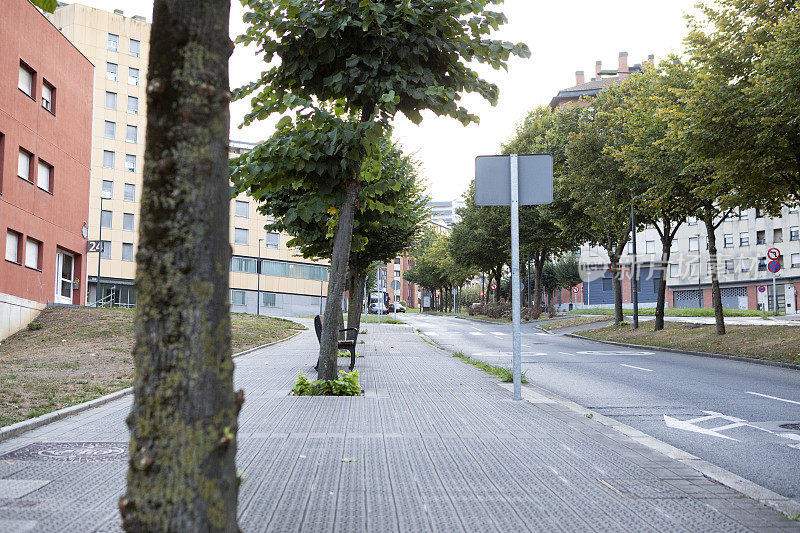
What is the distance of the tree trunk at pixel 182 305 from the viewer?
2.14 m

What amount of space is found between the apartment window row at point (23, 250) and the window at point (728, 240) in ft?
205

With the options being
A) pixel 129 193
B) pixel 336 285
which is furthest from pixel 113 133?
pixel 336 285

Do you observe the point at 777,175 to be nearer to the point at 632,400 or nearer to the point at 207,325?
the point at 632,400

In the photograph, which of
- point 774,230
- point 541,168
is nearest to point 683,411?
point 541,168

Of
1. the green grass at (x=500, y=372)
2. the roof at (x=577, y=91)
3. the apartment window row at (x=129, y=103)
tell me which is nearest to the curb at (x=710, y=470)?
the green grass at (x=500, y=372)

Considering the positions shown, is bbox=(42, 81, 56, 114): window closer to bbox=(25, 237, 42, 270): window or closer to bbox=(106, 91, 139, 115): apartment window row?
bbox=(25, 237, 42, 270): window

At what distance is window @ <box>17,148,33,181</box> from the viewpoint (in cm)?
2261

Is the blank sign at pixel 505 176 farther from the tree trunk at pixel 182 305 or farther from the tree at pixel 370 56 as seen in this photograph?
the tree trunk at pixel 182 305

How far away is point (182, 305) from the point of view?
7.21ft

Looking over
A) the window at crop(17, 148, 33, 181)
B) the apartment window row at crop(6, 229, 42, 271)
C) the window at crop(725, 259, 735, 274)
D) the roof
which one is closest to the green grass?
A: the apartment window row at crop(6, 229, 42, 271)

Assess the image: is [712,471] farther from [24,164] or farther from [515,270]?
[24,164]

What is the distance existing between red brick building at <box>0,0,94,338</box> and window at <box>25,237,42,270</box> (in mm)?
16

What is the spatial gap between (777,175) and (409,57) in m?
13.3

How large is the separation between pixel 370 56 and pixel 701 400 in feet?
22.3
